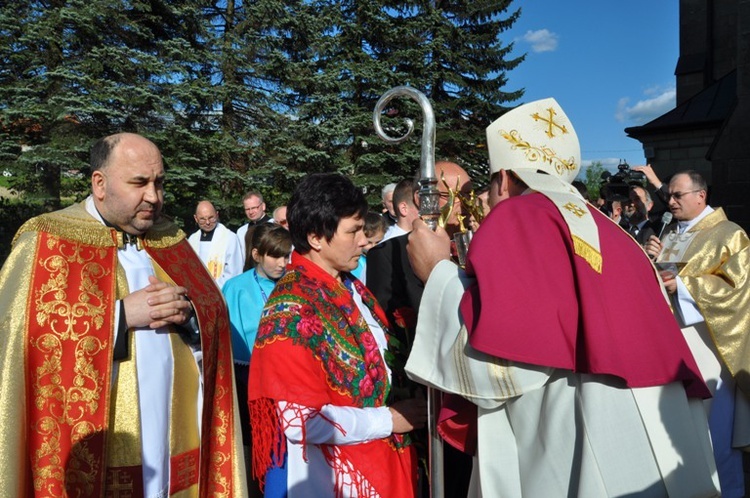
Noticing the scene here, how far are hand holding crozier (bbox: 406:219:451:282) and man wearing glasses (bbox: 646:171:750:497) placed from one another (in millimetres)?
2117

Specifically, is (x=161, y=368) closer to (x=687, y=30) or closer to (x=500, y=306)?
(x=500, y=306)

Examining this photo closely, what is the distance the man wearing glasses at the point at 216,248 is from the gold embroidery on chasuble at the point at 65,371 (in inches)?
271

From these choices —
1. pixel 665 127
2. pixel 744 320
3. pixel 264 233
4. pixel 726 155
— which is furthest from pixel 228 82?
pixel 744 320

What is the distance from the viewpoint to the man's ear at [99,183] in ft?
9.04

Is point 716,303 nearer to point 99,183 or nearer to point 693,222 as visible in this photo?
point 693,222

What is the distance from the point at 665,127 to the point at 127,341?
15.0 meters

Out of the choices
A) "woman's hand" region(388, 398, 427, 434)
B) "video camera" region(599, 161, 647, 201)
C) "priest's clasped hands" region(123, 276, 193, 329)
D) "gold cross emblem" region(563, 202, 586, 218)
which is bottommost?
"woman's hand" region(388, 398, 427, 434)

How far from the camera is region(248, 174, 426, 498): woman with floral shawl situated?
→ 7.92 feet

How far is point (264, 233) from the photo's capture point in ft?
15.4

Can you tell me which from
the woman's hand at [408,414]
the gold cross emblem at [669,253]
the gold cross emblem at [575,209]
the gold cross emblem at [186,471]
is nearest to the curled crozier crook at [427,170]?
the gold cross emblem at [575,209]

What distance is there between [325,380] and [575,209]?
1.10 meters

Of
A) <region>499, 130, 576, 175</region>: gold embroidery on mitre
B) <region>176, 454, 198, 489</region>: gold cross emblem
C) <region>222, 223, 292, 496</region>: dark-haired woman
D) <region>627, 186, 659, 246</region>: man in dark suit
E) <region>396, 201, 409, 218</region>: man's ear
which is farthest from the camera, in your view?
<region>627, 186, 659, 246</region>: man in dark suit

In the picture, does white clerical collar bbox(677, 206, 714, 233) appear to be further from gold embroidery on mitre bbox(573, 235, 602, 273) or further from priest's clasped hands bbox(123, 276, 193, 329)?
priest's clasped hands bbox(123, 276, 193, 329)

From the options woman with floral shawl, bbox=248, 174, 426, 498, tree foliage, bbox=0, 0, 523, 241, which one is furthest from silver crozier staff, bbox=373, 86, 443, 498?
tree foliage, bbox=0, 0, 523, 241
